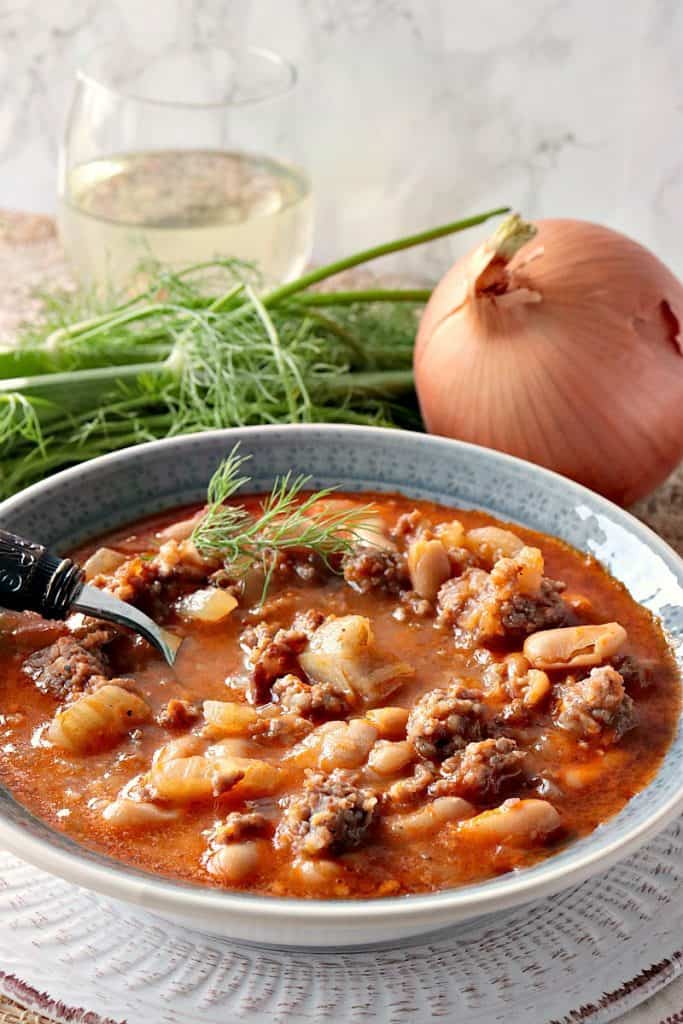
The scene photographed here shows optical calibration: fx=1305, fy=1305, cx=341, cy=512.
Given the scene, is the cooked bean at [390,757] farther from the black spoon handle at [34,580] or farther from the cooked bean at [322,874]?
the black spoon handle at [34,580]

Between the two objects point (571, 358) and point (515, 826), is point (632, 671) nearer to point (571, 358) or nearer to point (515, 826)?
point (515, 826)

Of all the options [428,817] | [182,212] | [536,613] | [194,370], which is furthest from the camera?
[182,212]

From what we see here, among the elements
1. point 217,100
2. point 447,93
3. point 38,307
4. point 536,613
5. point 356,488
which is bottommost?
point 38,307

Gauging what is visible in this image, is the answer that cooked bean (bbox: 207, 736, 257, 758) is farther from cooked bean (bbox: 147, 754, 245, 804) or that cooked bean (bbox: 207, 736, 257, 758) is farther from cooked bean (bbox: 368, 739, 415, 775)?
cooked bean (bbox: 368, 739, 415, 775)

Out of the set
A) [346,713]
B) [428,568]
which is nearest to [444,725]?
[346,713]

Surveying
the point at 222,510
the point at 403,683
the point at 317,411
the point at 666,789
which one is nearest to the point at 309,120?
the point at 317,411

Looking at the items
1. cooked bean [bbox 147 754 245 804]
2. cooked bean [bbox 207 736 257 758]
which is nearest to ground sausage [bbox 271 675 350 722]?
cooked bean [bbox 207 736 257 758]

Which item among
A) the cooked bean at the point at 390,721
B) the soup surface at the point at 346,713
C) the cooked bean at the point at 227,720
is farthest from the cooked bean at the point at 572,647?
the cooked bean at the point at 227,720
